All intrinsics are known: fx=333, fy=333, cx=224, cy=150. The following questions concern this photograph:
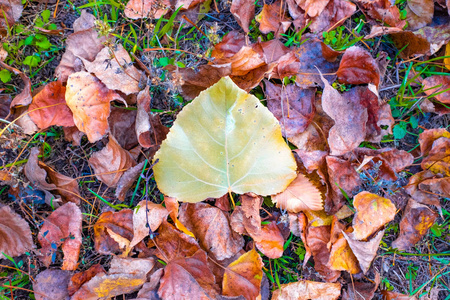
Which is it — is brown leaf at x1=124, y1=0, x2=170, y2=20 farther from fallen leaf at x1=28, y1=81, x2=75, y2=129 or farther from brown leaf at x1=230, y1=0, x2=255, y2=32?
fallen leaf at x1=28, y1=81, x2=75, y2=129

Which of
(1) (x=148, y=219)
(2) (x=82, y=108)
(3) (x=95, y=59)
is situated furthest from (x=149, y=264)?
(3) (x=95, y=59)

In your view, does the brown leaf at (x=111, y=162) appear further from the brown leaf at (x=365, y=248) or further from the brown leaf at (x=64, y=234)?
the brown leaf at (x=365, y=248)

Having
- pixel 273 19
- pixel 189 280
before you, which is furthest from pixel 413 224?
pixel 273 19

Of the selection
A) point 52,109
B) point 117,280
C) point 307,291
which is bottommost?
point 307,291

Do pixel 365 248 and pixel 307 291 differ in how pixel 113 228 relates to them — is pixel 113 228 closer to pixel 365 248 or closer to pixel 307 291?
pixel 307 291

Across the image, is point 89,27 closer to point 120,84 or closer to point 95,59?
point 95,59

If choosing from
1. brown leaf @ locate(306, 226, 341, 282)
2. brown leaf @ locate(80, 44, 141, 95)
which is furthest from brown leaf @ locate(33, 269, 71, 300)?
brown leaf @ locate(306, 226, 341, 282)

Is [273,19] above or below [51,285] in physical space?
above
